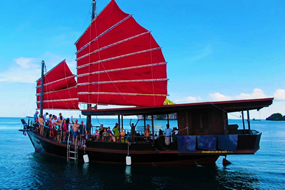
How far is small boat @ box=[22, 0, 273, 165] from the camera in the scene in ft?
34.1

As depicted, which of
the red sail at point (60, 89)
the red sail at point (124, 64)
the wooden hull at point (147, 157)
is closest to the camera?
the wooden hull at point (147, 157)

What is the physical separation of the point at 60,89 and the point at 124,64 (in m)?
7.00

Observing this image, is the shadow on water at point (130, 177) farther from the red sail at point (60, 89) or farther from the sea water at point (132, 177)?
the red sail at point (60, 89)

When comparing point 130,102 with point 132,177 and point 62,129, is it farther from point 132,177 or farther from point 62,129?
point 132,177

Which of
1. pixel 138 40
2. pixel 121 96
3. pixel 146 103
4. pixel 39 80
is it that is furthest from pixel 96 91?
pixel 39 80

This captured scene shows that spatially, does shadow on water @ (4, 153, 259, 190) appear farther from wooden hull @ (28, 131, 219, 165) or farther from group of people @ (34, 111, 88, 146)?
group of people @ (34, 111, 88, 146)

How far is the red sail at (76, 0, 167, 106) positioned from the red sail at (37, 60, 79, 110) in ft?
10.4

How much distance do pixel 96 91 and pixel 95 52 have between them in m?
3.00

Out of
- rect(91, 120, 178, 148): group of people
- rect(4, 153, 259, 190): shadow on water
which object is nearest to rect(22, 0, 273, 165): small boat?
rect(91, 120, 178, 148): group of people

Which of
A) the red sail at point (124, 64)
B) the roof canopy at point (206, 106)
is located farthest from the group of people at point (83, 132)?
the red sail at point (124, 64)

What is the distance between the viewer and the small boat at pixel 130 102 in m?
10.4

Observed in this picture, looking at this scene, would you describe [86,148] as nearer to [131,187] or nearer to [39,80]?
[131,187]

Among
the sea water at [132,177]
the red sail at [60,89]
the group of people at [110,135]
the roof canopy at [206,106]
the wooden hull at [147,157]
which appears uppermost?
the red sail at [60,89]

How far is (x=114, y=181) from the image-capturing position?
32.8 ft
